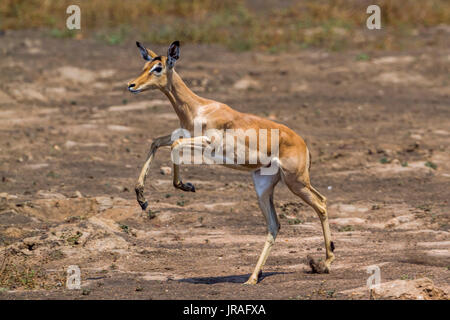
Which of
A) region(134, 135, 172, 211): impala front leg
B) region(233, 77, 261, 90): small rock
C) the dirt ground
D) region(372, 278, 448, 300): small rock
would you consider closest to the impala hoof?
the dirt ground

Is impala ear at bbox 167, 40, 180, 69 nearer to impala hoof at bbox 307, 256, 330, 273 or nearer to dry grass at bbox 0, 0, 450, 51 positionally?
impala hoof at bbox 307, 256, 330, 273

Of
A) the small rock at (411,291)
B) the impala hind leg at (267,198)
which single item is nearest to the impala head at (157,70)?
the impala hind leg at (267,198)

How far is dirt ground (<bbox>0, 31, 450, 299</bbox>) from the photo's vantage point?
351 inches

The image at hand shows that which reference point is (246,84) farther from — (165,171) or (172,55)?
(172,55)

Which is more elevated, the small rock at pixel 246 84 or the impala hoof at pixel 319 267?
the small rock at pixel 246 84

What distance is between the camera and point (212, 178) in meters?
13.3

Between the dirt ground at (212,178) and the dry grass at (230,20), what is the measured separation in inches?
27.0

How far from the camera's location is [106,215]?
11094mm

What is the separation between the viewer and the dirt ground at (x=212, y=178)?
8.91 meters

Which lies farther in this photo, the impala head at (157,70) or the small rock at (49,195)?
the small rock at (49,195)

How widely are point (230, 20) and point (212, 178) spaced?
9875mm

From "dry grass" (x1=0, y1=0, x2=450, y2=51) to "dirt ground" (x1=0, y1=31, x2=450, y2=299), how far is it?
2.25ft

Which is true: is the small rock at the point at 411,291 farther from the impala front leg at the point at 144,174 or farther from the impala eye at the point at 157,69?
the impala eye at the point at 157,69

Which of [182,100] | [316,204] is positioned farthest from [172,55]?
[316,204]
